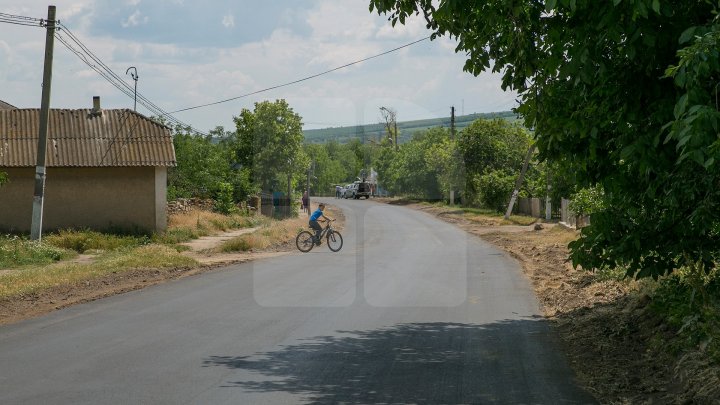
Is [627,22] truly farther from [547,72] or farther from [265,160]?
[265,160]

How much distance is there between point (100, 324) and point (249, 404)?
527 cm

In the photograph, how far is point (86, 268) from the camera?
63.9ft

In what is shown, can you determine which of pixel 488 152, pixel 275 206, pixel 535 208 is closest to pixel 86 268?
pixel 275 206

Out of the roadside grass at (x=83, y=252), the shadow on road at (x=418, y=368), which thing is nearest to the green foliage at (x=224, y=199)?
the roadside grass at (x=83, y=252)

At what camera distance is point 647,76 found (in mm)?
7715

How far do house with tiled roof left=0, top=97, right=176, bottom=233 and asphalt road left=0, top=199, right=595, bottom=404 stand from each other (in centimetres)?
1113

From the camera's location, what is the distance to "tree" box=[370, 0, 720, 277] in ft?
20.4

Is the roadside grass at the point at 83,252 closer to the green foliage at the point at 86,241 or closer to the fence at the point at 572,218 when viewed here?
the green foliage at the point at 86,241

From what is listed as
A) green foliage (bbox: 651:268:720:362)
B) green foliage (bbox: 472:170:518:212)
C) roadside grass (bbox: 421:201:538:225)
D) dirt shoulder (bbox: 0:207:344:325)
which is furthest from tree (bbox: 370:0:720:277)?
green foliage (bbox: 472:170:518:212)

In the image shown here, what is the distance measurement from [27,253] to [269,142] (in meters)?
26.1

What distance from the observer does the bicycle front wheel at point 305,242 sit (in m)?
26.2

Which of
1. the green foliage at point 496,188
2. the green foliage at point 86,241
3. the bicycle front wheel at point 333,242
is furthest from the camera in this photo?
the green foliage at point 496,188

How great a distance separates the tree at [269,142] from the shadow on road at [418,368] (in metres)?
36.7

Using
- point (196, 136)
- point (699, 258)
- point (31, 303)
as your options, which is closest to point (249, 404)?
point (699, 258)
